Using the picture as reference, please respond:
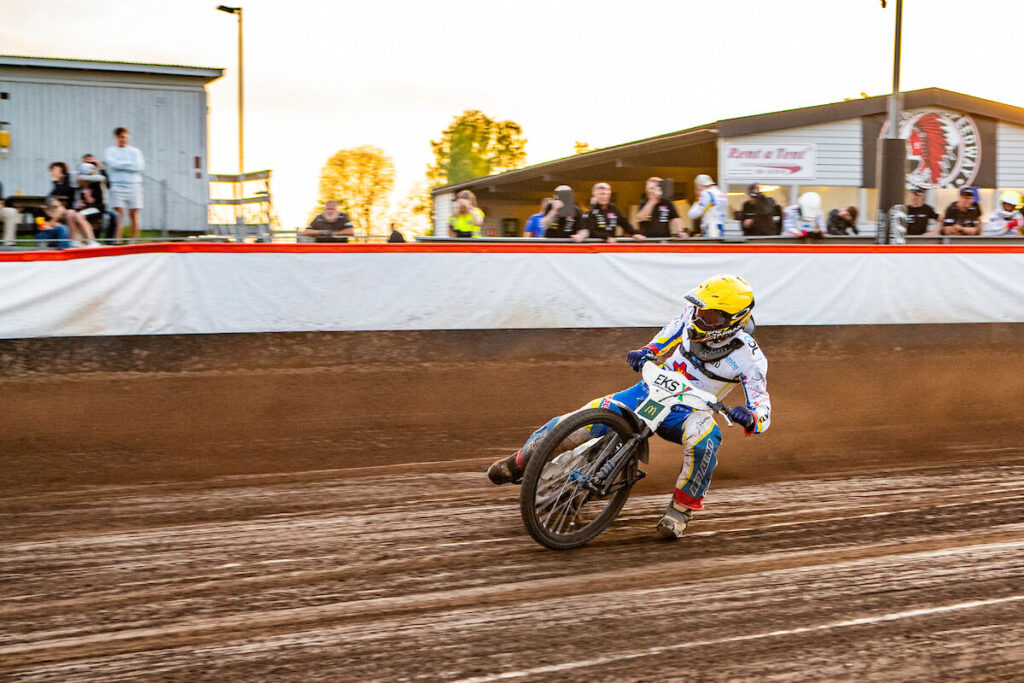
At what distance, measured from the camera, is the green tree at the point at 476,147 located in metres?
101

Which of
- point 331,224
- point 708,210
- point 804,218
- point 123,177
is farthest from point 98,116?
point 804,218

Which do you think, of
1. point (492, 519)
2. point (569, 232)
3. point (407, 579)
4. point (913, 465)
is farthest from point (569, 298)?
point (407, 579)

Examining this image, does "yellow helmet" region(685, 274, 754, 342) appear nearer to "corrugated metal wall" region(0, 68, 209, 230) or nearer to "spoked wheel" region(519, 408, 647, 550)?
"spoked wheel" region(519, 408, 647, 550)

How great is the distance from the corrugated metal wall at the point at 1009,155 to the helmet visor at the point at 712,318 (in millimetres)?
24612

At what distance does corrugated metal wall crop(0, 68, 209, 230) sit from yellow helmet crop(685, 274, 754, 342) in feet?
54.9

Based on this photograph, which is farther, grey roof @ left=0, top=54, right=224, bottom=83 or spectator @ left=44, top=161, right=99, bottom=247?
grey roof @ left=0, top=54, right=224, bottom=83

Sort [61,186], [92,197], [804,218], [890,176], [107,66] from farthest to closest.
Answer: [107,66] < [804,218] < [890,176] < [92,197] < [61,186]

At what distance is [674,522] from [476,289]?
22.4 ft

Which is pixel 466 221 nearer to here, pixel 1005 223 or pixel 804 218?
pixel 804 218

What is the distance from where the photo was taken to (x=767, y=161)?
2406 centimetres

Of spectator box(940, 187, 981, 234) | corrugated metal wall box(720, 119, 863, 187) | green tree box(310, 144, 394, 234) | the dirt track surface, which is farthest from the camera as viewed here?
green tree box(310, 144, 394, 234)

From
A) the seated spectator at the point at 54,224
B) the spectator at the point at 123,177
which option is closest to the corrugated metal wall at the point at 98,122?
the spectator at the point at 123,177

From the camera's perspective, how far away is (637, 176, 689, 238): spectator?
13.6m

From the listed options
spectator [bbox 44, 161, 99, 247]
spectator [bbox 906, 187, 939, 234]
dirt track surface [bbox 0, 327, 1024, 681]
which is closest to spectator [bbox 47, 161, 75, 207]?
spectator [bbox 44, 161, 99, 247]
